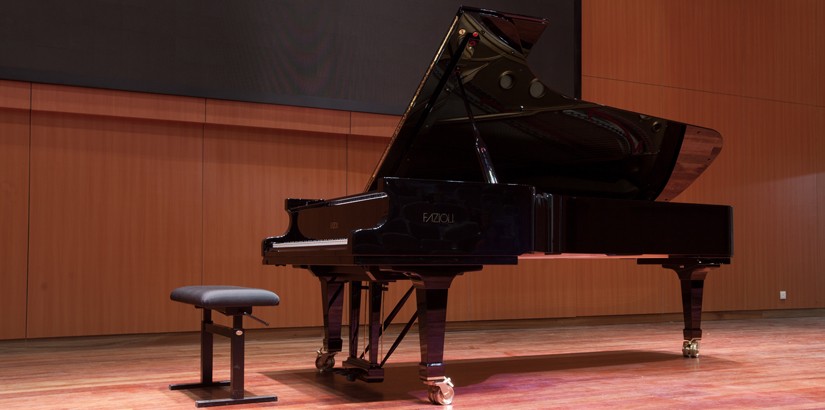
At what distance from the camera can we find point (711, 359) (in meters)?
4.68

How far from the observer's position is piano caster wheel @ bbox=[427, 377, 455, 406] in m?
3.16

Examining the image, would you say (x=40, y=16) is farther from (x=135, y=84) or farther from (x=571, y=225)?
(x=571, y=225)

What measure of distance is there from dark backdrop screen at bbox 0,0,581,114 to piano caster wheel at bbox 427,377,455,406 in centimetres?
310

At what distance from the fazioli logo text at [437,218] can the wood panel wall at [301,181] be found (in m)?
2.89

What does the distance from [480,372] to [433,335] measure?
1034mm

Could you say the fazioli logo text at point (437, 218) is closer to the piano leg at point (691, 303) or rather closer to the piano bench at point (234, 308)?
the piano bench at point (234, 308)

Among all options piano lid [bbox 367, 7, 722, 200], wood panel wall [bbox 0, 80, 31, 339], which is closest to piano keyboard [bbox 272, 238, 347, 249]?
piano lid [bbox 367, 7, 722, 200]

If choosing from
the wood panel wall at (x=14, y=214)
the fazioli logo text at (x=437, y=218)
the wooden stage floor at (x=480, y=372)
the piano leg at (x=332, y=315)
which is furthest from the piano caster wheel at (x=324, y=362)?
the wood panel wall at (x=14, y=214)

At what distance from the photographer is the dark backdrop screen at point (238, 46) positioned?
5.09 meters

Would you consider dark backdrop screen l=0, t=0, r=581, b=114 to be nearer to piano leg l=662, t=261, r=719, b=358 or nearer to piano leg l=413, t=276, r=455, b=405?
piano leg l=662, t=261, r=719, b=358

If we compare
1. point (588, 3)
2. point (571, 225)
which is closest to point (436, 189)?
point (571, 225)

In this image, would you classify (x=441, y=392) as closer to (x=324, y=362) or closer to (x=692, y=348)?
(x=324, y=362)

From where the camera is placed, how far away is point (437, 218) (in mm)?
3162

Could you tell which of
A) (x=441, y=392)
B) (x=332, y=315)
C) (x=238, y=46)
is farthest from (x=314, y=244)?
(x=238, y=46)
